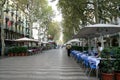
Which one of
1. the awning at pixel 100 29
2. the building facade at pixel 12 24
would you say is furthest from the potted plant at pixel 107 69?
the building facade at pixel 12 24

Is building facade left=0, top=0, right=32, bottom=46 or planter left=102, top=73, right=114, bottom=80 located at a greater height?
building facade left=0, top=0, right=32, bottom=46

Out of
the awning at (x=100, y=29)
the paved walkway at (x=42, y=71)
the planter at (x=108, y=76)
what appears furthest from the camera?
the awning at (x=100, y=29)

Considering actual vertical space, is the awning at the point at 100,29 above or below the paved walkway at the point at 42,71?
above

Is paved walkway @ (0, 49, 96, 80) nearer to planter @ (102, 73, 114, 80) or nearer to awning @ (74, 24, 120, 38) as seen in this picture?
planter @ (102, 73, 114, 80)

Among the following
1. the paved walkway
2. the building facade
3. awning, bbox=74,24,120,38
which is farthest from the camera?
the building facade

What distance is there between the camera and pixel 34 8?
49.9 metres

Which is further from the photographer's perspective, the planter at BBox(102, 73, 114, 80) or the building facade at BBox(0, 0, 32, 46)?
the building facade at BBox(0, 0, 32, 46)

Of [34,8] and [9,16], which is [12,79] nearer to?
[34,8]

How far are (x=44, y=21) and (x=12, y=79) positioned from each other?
5428cm

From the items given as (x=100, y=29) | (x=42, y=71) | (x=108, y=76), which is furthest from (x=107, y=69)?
(x=42, y=71)

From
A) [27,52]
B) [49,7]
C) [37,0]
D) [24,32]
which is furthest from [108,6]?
[24,32]

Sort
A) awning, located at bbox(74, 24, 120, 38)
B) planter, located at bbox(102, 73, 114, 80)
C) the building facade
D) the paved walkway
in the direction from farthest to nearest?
the building facade < awning, located at bbox(74, 24, 120, 38) < the paved walkway < planter, located at bbox(102, 73, 114, 80)

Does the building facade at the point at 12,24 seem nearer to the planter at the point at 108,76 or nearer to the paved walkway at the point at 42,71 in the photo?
the paved walkway at the point at 42,71

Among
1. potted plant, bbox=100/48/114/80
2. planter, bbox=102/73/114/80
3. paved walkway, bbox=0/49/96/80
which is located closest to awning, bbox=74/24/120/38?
paved walkway, bbox=0/49/96/80
